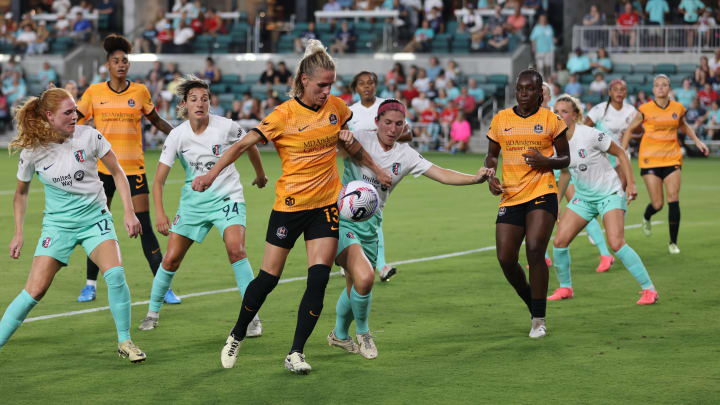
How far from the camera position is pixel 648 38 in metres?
31.6

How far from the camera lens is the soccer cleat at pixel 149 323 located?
26.5 feet

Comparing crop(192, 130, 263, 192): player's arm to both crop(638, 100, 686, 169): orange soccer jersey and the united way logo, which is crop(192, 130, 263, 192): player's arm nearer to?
the united way logo

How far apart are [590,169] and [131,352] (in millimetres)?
4705

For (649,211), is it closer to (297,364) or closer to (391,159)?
(391,159)

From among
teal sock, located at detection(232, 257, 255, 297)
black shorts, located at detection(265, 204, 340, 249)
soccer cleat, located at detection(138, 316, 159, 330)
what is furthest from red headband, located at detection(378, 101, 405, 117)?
soccer cleat, located at detection(138, 316, 159, 330)

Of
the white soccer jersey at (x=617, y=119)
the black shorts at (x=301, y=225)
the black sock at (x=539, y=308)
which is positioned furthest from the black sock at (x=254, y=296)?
→ the white soccer jersey at (x=617, y=119)

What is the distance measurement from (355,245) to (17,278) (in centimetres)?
479

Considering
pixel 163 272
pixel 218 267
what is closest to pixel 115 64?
pixel 163 272

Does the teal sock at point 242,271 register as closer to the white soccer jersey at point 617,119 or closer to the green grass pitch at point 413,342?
the green grass pitch at point 413,342

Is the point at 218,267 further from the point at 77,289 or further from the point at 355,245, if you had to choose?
the point at 355,245

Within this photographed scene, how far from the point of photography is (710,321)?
8.41 metres

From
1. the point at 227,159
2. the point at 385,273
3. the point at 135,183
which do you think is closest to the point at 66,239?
the point at 227,159

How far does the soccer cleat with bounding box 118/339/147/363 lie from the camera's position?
693 centimetres

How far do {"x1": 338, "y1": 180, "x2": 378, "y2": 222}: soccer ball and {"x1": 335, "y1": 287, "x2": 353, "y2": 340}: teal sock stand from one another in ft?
2.22
